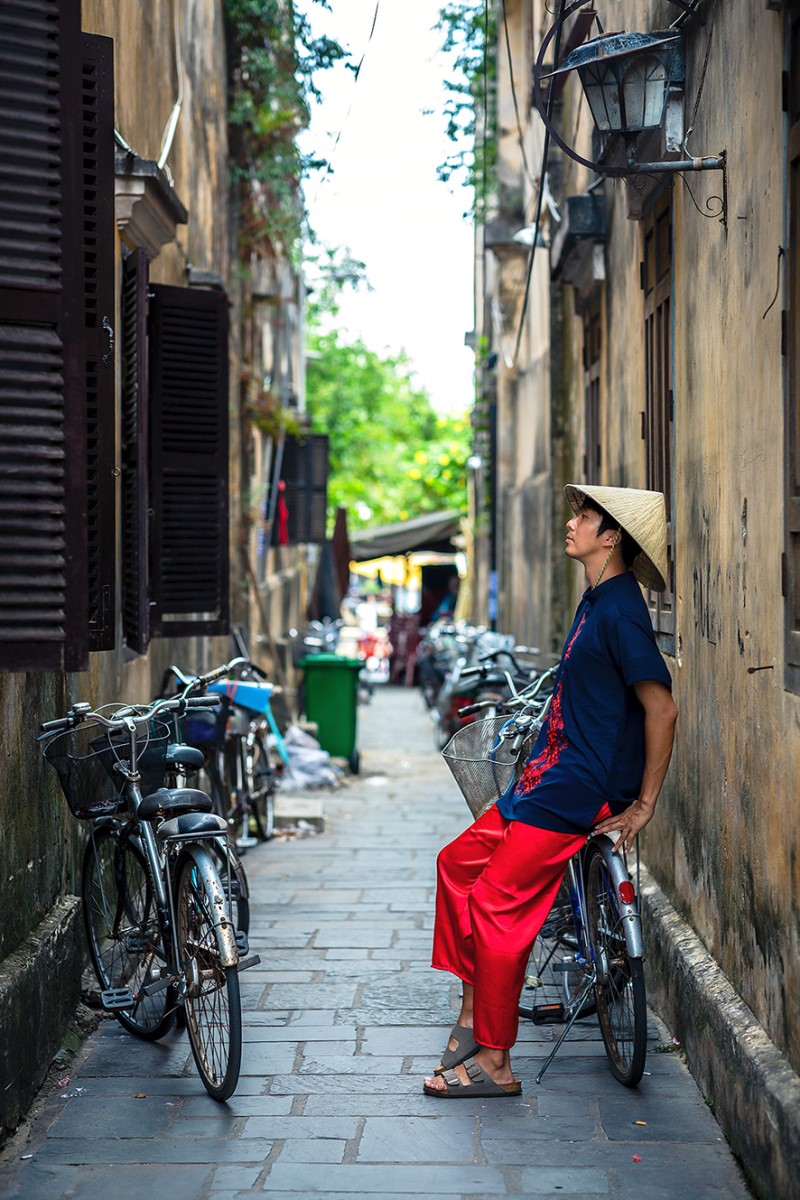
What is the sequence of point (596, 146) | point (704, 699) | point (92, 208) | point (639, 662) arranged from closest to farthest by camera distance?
point (639, 662) → point (704, 699) → point (92, 208) → point (596, 146)

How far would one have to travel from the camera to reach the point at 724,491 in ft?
16.5

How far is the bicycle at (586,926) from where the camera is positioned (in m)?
4.82

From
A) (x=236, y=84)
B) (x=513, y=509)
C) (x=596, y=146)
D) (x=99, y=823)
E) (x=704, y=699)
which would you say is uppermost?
(x=236, y=84)

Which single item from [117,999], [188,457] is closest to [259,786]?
[188,457]

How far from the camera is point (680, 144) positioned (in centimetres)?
561

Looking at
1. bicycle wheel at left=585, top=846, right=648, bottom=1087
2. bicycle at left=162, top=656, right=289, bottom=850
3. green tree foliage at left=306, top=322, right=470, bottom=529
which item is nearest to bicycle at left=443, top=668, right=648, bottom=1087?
bicycle wheel at left=585, top=846, right=648, bottom=1087

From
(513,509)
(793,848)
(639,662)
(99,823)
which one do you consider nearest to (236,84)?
(513,509)

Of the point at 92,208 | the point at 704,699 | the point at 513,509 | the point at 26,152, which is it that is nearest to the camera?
the point at 26,152

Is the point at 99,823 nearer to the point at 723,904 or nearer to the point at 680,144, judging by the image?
the point at 723,904

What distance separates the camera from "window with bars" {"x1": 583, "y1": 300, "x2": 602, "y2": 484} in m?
9.48

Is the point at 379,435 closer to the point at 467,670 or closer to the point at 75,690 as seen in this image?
the point at 467,670

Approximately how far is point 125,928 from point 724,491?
9.05 feet

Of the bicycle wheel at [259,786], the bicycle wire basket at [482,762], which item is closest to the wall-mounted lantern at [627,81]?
the bicycle wire basket at [482,762]

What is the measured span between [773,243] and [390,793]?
9.92m
